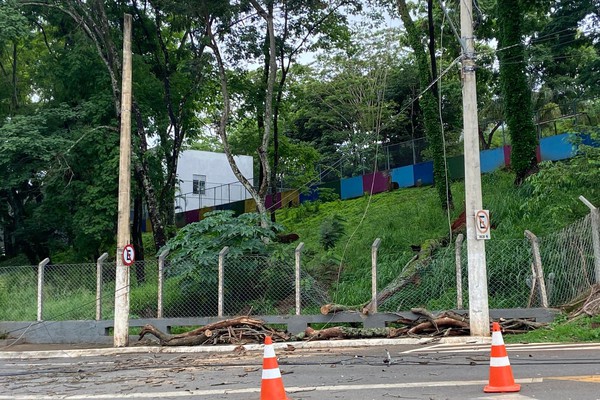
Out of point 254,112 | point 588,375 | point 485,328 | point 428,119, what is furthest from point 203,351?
point 254,112

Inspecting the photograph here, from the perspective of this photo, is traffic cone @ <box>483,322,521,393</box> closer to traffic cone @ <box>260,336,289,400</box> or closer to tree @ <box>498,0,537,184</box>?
traffic cone @ <box>260,336,289,400</box>

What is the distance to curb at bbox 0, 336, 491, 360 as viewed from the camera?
12.3 meters

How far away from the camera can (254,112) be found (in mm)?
28453

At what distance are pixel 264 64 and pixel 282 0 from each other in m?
4.40

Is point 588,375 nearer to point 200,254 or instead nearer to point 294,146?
point 200,254

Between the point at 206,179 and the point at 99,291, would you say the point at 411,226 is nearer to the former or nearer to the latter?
the point at 99,291

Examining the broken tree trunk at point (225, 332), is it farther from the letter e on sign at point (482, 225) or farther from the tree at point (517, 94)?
the tree at point (517, 94)

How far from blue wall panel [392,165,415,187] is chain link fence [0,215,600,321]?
1847cm

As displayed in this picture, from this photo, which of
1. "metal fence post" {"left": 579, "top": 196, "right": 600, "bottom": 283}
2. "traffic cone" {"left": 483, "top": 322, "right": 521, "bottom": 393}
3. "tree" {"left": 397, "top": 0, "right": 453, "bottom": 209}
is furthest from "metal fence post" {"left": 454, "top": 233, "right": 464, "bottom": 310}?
"tree" {"left": 397, "top": 0, "right": 453, "bottom": 209}

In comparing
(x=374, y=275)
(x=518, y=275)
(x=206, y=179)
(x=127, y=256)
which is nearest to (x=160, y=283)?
(x=127, y=256)

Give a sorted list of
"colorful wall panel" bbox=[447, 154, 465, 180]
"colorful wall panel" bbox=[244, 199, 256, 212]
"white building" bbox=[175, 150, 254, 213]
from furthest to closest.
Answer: "white building" bbox=[175, 150, 254, 213] < "colorful wall panel" bbox=[244, 199, 256, 212] < "colorful wall panel" bbox=[447, 154, 465, 180]

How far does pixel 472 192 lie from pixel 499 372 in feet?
22.0

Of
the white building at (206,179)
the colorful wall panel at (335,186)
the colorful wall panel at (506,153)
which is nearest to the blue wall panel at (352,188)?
the colorful wall panel at (335,186)

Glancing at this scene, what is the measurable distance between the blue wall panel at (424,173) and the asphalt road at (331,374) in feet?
74.9
